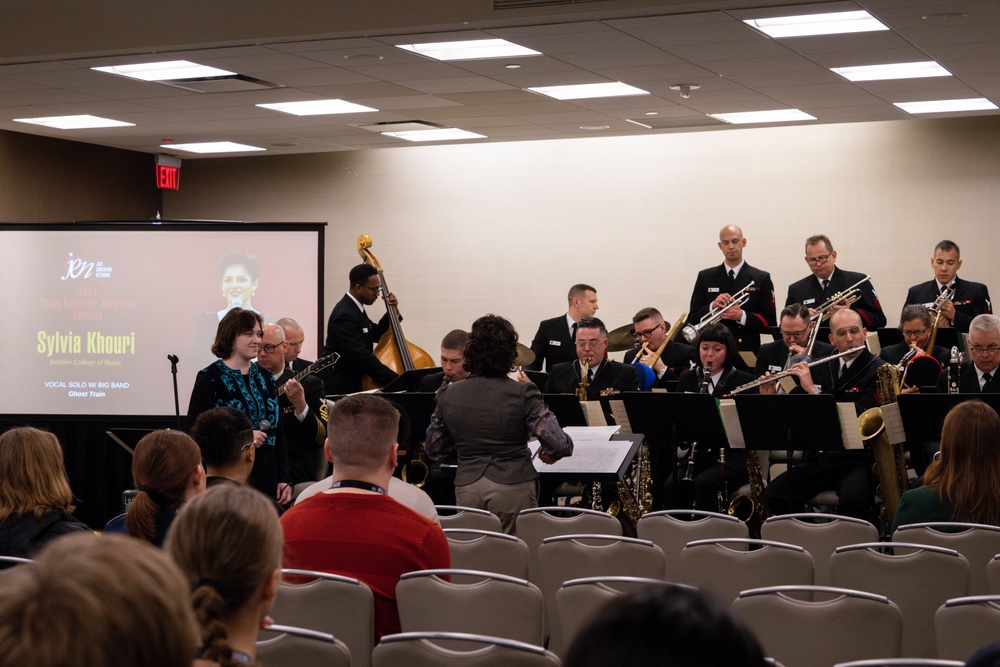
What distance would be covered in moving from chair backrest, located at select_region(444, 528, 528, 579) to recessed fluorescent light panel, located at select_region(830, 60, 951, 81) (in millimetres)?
5511

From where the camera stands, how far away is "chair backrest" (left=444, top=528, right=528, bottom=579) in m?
3.80

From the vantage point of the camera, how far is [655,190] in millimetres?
12062

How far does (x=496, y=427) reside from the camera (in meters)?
5.04

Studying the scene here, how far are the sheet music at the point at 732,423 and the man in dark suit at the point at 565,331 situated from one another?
2956mm

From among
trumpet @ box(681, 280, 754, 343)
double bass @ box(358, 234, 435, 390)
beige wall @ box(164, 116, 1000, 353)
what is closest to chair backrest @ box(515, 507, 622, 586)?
double bass @ box(358, 234, 435, 390)

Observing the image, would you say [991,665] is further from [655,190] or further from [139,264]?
[655,190]

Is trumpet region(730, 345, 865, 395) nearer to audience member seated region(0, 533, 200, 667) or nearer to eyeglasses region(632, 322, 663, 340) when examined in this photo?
eyeglasses region(632, 322, 663, 340)

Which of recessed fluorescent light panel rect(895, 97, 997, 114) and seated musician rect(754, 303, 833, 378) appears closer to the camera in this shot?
seated musician rect(754, 303, 833, 378)

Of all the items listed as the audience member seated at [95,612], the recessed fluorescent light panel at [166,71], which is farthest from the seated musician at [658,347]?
the audience member seated at [95,612]

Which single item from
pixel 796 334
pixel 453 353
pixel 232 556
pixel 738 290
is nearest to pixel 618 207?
pixel 738 290

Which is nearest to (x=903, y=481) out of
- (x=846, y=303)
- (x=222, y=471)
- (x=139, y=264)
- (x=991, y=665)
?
(x=846, y=303)

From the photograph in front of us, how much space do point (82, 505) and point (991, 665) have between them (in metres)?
7.67

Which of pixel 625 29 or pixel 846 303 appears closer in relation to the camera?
pixel 625 29

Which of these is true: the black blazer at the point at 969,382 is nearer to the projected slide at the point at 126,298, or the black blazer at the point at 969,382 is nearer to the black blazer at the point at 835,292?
the black blazer at the point at 835,292
